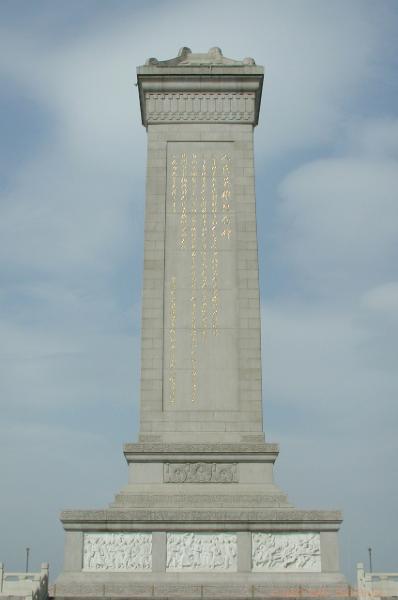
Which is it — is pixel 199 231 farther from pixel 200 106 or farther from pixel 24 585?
pixel 24 585

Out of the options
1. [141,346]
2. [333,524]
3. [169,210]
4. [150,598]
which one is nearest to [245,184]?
[169,210]

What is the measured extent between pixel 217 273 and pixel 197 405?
2.62 metres

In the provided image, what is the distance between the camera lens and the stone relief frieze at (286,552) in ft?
43.6

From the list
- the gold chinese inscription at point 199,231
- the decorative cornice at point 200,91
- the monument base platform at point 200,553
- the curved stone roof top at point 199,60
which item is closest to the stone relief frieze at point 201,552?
the monument base platform at point 200,553

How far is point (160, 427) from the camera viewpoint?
49.9 feet

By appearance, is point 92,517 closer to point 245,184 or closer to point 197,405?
point 197,405

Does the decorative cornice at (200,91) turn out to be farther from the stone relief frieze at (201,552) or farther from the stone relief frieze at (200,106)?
the stone relief frieze at (201,552)

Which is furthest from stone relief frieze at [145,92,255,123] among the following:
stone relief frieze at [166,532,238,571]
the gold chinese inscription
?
stone relief frieze at [166,532,238,571]

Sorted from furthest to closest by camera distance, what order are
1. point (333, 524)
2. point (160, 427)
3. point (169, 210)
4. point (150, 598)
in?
point (169, 210) < point (160, 427) < point (333, 524) < point (150, 598)

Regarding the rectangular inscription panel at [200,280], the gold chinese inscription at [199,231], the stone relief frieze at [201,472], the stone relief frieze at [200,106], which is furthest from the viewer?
the stone relief frieze at [200,106]

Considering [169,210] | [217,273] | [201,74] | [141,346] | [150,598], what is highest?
[201,74]

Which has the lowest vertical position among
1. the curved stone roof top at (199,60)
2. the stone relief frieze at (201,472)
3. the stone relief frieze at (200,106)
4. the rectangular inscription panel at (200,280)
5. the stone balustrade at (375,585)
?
the stone balustrade at (375,585)

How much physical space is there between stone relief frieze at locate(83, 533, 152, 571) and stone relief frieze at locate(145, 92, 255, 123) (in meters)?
8.45

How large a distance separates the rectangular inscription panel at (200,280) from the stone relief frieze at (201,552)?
267 centimetres
